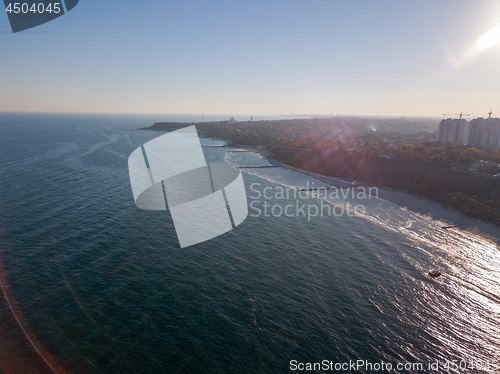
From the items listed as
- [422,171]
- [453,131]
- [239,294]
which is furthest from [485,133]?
[239,294]

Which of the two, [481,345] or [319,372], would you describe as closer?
[319,372]

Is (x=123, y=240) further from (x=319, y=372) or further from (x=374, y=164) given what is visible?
(x=374, y=164)

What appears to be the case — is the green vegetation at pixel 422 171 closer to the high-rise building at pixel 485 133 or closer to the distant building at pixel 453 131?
the high-rise building at pixel 485 133

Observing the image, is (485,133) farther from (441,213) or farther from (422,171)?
(441,213)

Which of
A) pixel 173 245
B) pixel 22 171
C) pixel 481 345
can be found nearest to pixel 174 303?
pixel 173 245

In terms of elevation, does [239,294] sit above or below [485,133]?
below

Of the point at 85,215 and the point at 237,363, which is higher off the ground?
the point at 85,215

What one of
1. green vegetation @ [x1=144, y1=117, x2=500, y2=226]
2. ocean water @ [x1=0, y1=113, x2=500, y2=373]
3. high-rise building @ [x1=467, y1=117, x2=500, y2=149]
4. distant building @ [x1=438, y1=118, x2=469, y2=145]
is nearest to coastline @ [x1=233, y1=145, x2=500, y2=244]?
green vegetation @ [x1=144, y1=117, x2=500, y2=226]
